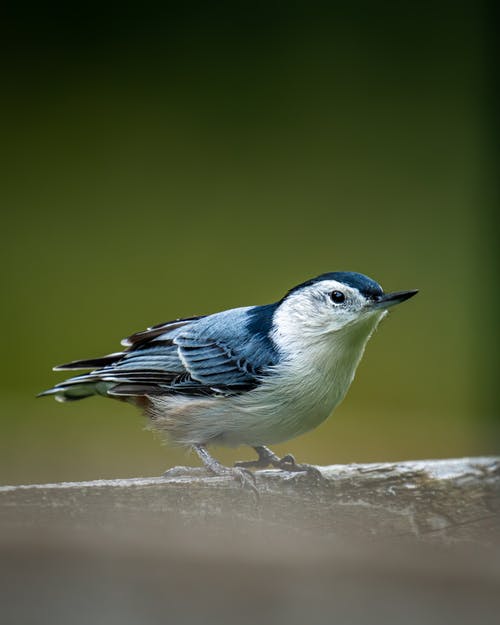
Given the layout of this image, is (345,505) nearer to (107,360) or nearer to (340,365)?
(340,365)

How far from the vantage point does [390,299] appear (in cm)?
89

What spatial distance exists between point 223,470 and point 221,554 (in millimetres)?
190

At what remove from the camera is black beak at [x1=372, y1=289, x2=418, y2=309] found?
0.87 m

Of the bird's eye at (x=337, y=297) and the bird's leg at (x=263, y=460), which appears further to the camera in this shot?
the bird's leg at (x=263, y=460)

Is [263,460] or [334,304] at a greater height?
[334,304]

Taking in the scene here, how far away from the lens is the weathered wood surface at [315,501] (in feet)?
2.93

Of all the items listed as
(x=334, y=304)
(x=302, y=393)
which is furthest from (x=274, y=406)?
(x=334, y=304)

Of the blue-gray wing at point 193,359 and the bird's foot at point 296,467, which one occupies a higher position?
the blue-gray wing at point 193,359

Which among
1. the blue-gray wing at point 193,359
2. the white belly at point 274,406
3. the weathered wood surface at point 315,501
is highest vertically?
the blue-gray wing at point 193,359

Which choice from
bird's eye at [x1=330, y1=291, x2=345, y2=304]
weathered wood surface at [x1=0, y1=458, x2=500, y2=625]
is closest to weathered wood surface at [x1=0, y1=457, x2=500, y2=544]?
weathered wood surface at [x1=0, y1=458, x2=500, y2=625]

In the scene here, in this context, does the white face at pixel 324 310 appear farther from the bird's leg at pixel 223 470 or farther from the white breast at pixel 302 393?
the bird's leg at pixel 223 470

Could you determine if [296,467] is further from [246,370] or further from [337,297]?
[337,297]

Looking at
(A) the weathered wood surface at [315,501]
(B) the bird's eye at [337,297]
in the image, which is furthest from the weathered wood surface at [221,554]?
(B) the bird's eye at [337,297]

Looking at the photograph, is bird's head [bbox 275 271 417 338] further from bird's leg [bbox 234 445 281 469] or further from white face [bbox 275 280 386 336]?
bird's leg [bbox 234 445 281 469]
